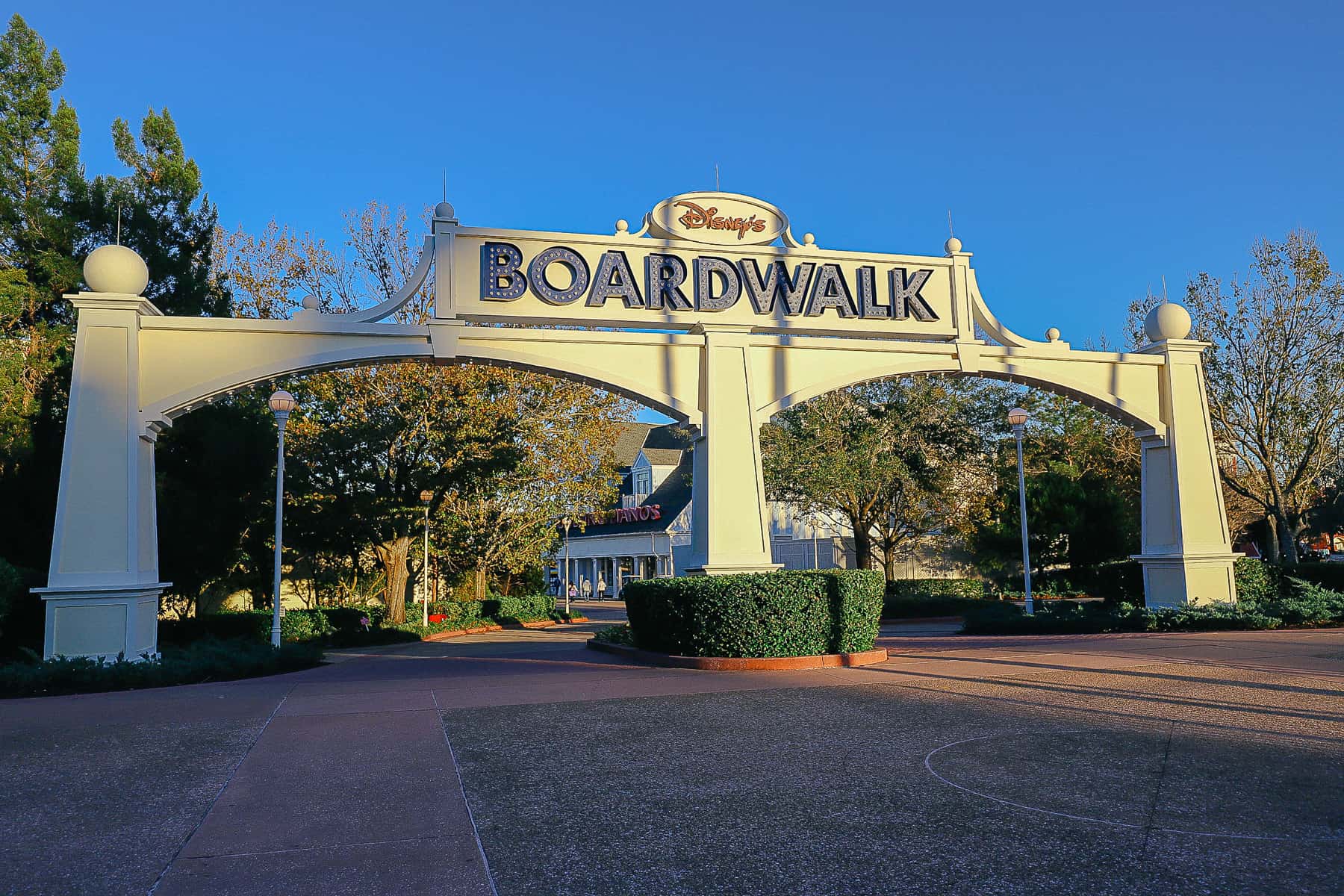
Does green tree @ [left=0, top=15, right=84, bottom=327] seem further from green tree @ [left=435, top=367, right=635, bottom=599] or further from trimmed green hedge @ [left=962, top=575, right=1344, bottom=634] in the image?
trimmed green hedge @ [left=962, top=575, right=1344, bottom=634]

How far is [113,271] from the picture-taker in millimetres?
13109

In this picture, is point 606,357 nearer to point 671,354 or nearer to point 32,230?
point 671,354

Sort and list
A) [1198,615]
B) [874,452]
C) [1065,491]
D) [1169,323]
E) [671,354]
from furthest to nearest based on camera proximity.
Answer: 1. [1065,491]
2. [874,452]
3. [1169,323]
4. [1198,615]
5. [671,354]

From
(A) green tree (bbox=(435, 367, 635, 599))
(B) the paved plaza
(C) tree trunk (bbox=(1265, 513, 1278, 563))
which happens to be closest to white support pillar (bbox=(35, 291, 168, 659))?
(B) the paved plaza

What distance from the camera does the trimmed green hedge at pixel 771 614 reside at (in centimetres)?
1194

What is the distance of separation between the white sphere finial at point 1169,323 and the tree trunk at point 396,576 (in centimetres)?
1809

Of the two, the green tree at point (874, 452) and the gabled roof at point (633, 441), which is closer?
the green tree at point (874, 452)

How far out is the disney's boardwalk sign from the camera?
48.3 feet

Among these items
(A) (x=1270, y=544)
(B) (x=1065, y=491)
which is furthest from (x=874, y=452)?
(A) (x=1270, y=544)

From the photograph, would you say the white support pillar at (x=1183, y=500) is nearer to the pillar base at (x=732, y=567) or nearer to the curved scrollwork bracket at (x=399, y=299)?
the pillar base at (x=732, y=567)

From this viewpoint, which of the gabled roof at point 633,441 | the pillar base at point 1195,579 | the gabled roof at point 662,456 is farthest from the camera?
the gabled roof at point 633,441

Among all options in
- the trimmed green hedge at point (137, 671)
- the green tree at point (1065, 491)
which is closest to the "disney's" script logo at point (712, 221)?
the trimmed green hedge at point (137, 671)

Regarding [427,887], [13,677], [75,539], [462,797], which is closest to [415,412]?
[75,539]

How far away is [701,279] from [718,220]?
105cm
